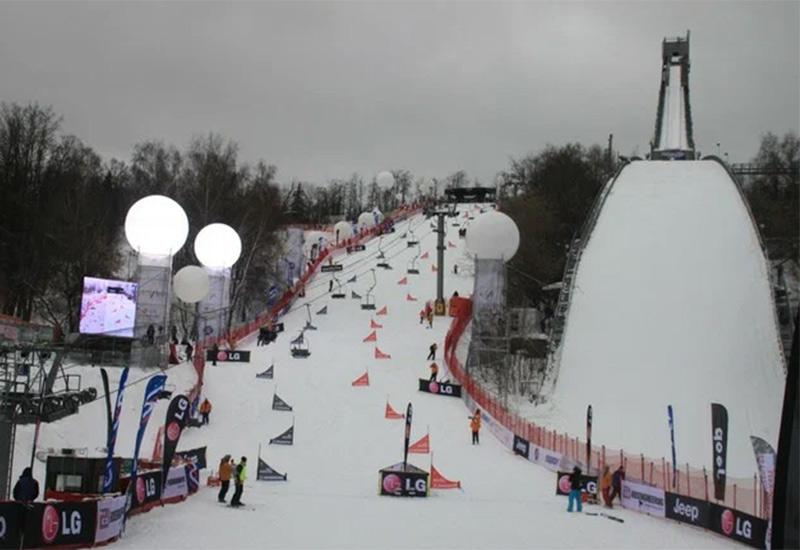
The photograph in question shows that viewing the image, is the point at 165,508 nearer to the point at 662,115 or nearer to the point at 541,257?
the point at 541,257

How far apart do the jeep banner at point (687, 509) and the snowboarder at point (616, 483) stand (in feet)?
4.07

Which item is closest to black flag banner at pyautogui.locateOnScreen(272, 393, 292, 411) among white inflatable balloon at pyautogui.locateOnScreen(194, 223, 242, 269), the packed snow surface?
the packed snow surface

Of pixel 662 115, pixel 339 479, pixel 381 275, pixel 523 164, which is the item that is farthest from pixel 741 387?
pixel 523 164

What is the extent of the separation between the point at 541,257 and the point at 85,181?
113ft

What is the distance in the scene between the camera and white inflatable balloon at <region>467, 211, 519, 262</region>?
34000 mm

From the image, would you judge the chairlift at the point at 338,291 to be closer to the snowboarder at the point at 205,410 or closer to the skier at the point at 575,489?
the snowboarder at the point at 205,410

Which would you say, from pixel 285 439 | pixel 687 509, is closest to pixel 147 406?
pixel 285 439

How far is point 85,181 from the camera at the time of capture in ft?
202

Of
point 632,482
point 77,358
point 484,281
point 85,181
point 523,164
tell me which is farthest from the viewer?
point 523,164

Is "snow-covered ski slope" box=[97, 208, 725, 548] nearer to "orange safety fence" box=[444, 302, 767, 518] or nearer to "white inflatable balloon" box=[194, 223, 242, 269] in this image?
"orange safety fence" box=[444, 302, 767, 518]

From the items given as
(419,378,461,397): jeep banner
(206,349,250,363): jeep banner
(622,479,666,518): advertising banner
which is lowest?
(622,479,666,518): advertising banner

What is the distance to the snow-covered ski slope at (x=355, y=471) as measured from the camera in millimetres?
14867

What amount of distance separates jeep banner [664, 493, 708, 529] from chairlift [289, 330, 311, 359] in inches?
777

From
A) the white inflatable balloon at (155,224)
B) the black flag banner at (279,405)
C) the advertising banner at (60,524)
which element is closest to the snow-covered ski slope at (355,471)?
the black flag banner at (279,405)
